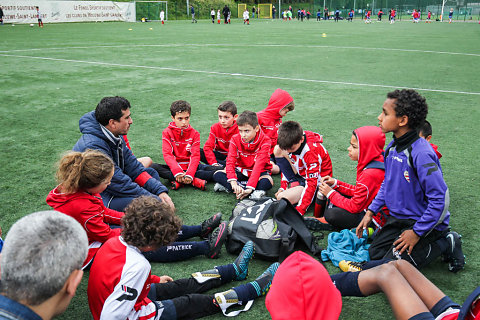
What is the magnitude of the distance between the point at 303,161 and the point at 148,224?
2350 mm

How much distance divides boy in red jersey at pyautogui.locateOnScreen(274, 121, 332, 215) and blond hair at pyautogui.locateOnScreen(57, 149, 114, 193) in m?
2.04

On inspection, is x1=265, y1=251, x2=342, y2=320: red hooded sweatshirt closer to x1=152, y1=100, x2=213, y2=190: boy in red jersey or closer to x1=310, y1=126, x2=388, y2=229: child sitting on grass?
x1=310, y1=126, x2=388, y2=229: child sitting on grass

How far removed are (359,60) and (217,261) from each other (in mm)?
13235

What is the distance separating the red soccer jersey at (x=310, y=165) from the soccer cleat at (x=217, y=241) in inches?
44.5

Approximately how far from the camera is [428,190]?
3.04 m

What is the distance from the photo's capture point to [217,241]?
3.60m

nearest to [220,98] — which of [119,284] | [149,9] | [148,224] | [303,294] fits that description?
[148,224]

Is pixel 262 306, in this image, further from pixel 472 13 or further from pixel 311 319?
pixel 472 13

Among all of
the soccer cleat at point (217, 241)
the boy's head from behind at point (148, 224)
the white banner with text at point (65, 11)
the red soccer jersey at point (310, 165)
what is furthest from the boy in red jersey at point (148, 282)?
the white banner with text at point (65, 11)

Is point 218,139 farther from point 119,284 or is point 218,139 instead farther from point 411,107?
point 119,284

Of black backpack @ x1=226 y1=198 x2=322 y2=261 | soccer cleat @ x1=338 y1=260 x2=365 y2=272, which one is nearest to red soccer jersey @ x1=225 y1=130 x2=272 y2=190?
black backpack @ x1=226 y1=198 x2=322 y2=261

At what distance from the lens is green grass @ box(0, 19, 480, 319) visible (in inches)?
171

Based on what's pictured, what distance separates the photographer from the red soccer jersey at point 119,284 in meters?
2.38

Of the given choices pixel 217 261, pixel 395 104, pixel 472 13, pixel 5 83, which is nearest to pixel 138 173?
pixel 217 261
